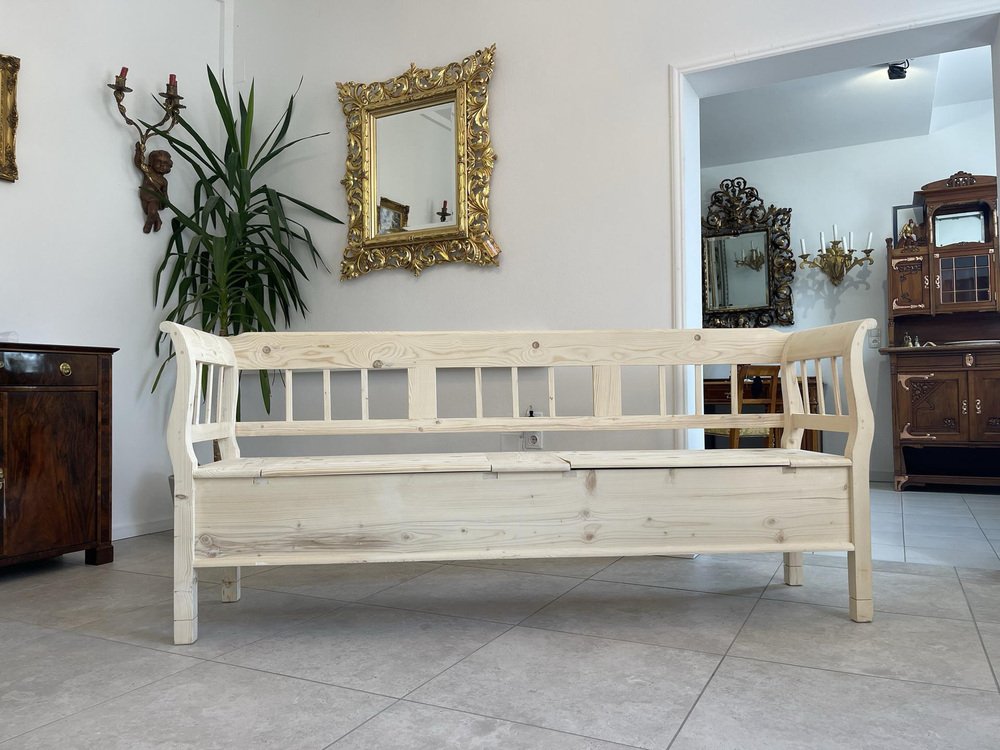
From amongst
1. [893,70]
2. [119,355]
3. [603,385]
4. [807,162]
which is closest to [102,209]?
[119,355]

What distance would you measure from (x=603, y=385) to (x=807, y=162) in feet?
12.9

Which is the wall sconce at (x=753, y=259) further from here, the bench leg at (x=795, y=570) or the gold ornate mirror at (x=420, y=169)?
the bench leg at (x=795, y=570)

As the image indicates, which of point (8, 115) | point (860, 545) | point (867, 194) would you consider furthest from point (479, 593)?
point (867, 194)

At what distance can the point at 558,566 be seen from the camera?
2.39 meters

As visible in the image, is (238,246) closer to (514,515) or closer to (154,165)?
(154,165)

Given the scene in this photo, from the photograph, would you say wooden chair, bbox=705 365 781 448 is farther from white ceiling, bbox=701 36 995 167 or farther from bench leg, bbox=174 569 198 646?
bench leg, bbox=174 569 198 646

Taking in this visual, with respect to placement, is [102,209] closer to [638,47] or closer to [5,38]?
[5,38]

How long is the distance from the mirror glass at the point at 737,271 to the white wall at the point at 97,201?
12.2 ft

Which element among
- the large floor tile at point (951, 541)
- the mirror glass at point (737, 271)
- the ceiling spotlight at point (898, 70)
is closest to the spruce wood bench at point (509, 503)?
the large floor tile at point (951, 541)

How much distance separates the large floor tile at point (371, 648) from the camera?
145 centimetres

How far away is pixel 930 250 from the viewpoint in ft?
14.8

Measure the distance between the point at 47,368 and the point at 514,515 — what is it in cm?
171

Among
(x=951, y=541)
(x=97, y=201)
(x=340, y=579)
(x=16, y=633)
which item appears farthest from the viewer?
(x=97, y=201)

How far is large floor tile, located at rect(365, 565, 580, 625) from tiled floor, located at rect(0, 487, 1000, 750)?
1 centimetres
